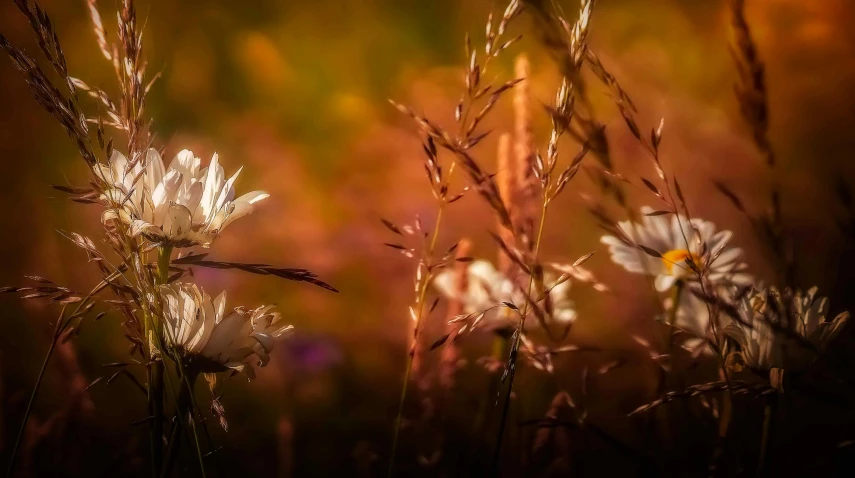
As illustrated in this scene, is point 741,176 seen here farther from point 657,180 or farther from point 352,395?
point 352,395

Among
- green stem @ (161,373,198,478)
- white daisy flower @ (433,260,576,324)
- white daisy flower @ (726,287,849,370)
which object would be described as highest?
white daisy flower @ (433,260,576,324)

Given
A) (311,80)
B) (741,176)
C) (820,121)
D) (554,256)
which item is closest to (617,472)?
(554,256)

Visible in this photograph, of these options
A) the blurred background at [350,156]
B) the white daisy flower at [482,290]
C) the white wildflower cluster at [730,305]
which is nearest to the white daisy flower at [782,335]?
the white wildflower cluster at [730,305]

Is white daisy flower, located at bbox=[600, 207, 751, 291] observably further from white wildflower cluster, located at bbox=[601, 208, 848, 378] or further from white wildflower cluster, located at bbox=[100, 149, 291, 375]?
white wildflower cluster, located at bbox=[100, 149, 291, 375]

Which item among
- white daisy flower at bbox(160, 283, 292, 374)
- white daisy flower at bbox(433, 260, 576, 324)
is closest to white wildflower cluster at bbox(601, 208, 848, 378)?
white daisy flower at bbox(433, 260, 576, 324)

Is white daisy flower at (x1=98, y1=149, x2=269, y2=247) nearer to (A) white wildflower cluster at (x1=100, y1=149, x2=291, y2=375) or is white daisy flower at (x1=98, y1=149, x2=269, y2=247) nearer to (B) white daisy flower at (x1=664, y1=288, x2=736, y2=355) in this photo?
(A) white wildflower cluster at (x1=100, y1=149, x2=291, y2=375)

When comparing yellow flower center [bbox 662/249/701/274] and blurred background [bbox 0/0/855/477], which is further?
blurred background [bbox 0/0/855/477]

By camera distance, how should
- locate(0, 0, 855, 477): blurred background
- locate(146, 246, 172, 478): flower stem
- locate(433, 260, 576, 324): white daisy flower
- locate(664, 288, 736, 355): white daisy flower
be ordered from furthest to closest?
locate(0, 0, 855, 477): blurred background < locate(433, 260, 576, 324): white daisy flower < locate(664, 288, 736, 355): white daisy flower < locate(146, 246, 172, 478): flower stem

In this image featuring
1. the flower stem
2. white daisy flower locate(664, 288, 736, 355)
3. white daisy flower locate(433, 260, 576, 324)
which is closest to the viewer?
the flower stem

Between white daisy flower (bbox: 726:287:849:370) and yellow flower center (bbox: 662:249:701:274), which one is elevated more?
yellow flower center (bbox: 662:249:701:274)
